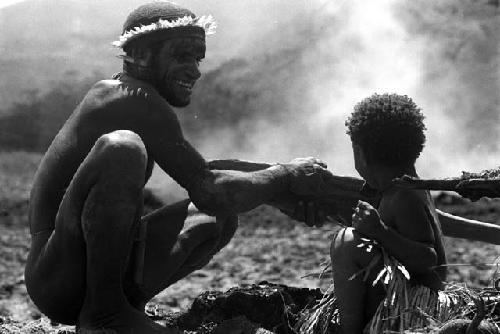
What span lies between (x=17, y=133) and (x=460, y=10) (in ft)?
19.8

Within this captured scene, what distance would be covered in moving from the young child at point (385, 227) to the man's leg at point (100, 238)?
0.89 meters

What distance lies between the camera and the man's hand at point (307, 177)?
556 cm

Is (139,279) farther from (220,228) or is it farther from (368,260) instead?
(368,260)

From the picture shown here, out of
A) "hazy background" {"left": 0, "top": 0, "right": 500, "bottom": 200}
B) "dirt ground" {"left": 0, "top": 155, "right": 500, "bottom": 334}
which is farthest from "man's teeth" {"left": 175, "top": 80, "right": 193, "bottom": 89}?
"hazy background" {"left": 0, "top": 0, "right": 500, "bottom": 200}

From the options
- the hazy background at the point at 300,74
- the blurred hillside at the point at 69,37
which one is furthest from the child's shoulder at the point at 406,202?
the blurred hillside at the point at 69,37

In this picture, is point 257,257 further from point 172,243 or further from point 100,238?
point 100,238

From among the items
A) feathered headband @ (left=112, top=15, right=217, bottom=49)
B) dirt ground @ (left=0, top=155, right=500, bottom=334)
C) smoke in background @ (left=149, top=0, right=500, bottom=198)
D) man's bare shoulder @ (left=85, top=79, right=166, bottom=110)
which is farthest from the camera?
smoke in background @ (left=149, top=0, right=500, bottom=198)

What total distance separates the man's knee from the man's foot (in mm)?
673

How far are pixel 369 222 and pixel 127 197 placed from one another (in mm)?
1072

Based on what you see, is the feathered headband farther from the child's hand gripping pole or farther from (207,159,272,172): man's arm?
the child's hand gripping pole

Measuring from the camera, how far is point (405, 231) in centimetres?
496

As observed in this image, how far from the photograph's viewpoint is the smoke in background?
12.7m

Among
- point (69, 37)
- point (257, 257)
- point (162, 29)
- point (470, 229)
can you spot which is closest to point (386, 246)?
point (470, 229)

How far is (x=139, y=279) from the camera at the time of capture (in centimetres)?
538
